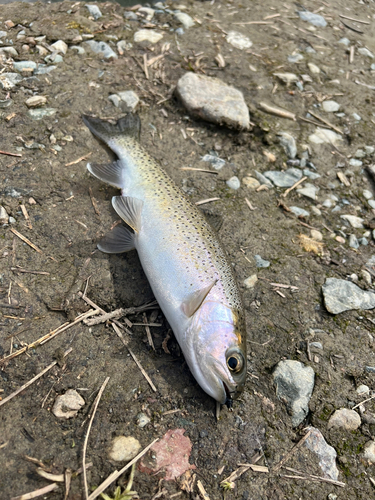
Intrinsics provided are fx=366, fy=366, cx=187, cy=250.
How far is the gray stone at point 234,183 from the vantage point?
4.76 metres

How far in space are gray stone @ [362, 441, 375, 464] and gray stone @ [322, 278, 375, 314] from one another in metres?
1.24

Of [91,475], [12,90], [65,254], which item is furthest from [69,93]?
[91,475]

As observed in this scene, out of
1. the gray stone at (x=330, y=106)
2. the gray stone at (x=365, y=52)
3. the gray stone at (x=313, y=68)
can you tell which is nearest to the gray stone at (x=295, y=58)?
the gray stone at (x=313, y=68)

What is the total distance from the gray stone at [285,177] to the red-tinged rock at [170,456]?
3370mm

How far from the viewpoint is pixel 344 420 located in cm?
316

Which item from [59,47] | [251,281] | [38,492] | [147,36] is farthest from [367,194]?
[38,492]

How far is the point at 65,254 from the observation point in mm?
3703

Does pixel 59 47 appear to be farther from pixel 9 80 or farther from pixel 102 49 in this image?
pixel 9 80

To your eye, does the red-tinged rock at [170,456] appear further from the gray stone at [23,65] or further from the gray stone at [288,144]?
the gray stone at [23,65]

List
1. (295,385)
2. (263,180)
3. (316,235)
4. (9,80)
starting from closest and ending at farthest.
Result: (295,385)
(316,235)
(9,80)
(263,180)

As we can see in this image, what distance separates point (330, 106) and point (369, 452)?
5.15 meters

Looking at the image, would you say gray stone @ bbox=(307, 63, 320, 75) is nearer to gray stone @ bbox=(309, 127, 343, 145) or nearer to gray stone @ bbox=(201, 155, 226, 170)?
gray stone @ bbox=(309, 127, 343, 145)

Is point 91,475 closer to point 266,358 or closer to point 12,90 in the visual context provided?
point 266,358

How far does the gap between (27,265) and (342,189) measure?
416 cm
